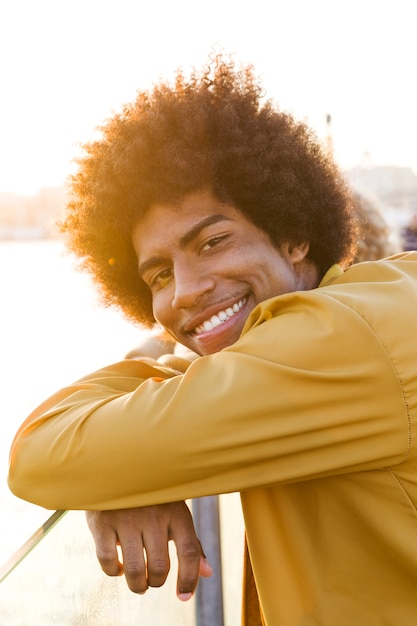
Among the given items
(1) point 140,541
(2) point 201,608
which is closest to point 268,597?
(1) point 140,541

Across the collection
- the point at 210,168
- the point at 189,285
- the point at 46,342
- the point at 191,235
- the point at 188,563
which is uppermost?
the point at 210,168

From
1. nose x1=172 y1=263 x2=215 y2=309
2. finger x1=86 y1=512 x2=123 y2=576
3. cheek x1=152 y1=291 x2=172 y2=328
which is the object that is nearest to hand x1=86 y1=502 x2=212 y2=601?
finger x1=86 y1=512 x2=123 y2=576

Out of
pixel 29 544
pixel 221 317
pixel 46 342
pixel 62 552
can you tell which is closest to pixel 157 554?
pixel 62 552

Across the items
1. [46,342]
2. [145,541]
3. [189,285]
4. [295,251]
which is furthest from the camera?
[46,342]

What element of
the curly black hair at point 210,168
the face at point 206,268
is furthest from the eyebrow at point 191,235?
the curly black hair at point 210,168

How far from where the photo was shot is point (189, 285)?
2205 millimetres

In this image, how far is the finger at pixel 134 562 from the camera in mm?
1674

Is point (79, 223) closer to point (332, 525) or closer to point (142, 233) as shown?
point (142, 233)

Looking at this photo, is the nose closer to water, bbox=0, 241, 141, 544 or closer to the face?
the face

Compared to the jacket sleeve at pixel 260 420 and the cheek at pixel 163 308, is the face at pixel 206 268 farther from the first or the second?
the jacket sleeve at pixel 260 420

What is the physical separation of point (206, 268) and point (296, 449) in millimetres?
820

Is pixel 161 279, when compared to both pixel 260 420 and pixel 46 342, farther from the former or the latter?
pixel 46 342

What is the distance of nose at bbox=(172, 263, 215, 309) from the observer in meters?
2.20

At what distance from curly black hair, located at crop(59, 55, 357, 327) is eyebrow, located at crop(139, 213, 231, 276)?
11cm
